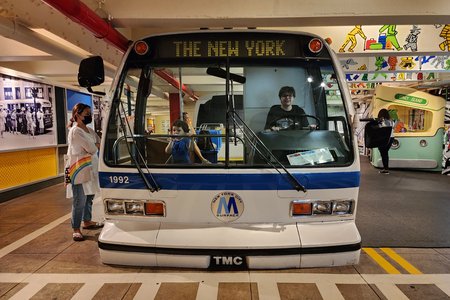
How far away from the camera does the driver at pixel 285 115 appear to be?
285cm

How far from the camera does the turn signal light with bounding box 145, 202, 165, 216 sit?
266 centimetres

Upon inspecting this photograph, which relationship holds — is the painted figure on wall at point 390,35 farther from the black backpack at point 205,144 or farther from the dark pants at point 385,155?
the black backpack at point 205,144

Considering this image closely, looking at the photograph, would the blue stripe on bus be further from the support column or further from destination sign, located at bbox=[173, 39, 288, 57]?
destination sign, located at bbox=[173, 39, 288, 57]

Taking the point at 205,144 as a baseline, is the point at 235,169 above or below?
below

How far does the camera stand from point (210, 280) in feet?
8.90

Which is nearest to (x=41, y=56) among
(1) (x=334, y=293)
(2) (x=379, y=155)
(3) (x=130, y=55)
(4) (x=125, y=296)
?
(3) (x=130, y=55)

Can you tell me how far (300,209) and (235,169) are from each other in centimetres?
66

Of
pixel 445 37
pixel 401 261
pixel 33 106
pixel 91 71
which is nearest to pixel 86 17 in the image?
pixel 91 71

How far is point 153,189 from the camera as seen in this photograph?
2.59m

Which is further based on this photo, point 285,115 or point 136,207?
point 285,115

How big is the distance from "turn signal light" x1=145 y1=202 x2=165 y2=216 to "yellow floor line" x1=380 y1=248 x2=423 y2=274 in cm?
253

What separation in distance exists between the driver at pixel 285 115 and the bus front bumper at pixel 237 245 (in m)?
0.90

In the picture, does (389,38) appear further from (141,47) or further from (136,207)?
(136,207)

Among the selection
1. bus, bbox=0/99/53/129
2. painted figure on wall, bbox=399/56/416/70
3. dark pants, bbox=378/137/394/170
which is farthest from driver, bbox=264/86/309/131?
dark pants, bbox=378/137/394/170
